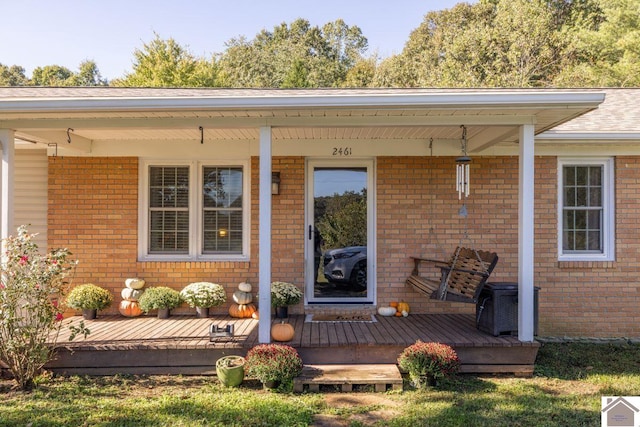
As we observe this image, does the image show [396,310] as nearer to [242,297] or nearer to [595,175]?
[242,297]

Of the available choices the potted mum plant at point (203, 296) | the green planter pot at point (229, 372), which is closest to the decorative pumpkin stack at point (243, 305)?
the potted mum plant at point (203, 296)

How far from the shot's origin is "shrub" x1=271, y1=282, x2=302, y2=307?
529cm

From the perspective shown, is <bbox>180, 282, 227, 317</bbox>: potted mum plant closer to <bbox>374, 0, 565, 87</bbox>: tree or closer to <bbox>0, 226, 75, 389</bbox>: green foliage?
<bbox>0, 226, 75, 389</bbox>: green foliage

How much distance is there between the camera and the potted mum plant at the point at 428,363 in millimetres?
4020

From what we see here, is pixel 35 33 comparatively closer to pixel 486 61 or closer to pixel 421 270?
pixel 421 270

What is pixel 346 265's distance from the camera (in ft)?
19.9

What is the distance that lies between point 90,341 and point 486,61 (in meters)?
19.9

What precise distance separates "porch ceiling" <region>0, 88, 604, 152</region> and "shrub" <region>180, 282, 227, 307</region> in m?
2.14

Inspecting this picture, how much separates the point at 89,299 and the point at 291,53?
27.2 m

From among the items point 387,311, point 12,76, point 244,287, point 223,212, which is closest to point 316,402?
point 387,311

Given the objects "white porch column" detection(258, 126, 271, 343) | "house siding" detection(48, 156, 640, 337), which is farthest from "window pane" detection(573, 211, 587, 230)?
"white porch column" detection(258, 126, 271, 343)

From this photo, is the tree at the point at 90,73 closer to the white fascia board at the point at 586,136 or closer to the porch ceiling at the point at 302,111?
the porch ceiling at the point at 302,111

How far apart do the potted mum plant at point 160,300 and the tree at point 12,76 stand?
36.1m

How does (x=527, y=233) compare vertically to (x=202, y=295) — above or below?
above
